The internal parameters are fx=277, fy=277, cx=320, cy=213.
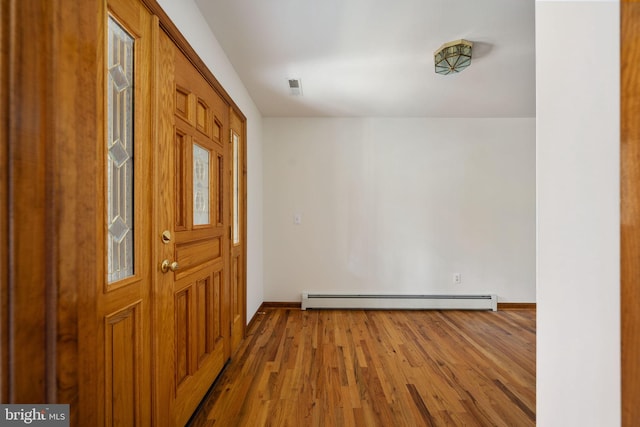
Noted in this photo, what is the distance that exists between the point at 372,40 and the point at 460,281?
289 centimetres

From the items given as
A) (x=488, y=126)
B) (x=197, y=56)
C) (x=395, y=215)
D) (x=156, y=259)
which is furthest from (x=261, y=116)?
(x=488, y=126)

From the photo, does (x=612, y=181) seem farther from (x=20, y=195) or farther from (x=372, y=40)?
(x=372, y=40)

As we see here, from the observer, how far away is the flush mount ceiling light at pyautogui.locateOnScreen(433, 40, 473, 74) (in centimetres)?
192

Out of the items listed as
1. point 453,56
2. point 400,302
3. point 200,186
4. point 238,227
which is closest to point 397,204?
point 400,302

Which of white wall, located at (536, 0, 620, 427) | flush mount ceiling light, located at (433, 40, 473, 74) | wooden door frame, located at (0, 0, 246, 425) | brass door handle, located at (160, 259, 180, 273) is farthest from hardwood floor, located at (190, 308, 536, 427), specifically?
flush mount ceiling light, located at (433, 40, 473, 74)

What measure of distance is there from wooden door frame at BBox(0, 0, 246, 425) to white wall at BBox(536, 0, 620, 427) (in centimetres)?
112

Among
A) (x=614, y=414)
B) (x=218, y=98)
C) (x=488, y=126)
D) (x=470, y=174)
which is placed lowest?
(x=614, y=414)

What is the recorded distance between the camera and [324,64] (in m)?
2.21

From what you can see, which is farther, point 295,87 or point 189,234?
point 295,87

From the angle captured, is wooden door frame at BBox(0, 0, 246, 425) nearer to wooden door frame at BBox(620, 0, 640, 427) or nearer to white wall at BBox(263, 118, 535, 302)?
wooden door frame at BBox(620, 0, 640, 427)

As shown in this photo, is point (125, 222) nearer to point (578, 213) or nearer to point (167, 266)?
point (167, 266)

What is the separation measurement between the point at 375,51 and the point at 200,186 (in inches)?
61.7

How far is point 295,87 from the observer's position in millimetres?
2604

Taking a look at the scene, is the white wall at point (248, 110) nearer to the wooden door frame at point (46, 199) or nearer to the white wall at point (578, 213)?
the wooden door frame at point (46, 199)
